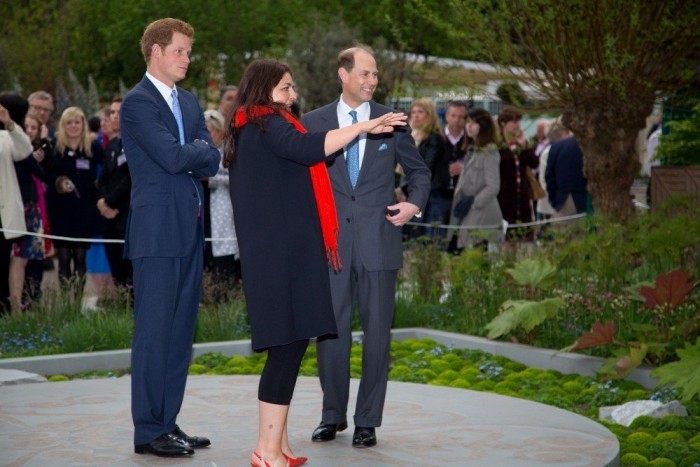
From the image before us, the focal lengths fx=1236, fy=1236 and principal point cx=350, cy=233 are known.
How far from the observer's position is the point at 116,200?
1169cm

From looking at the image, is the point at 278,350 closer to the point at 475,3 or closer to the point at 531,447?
the point at 531,447

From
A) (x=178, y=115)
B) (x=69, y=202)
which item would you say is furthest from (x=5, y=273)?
(x=178, y=115)

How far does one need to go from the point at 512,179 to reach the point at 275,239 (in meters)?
9.03

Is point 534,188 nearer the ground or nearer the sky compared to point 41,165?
nearer the ground

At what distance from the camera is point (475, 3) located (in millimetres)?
12641

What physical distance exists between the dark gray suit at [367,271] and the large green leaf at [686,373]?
1.50 metres

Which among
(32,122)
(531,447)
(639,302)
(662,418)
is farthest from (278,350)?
(32,122)

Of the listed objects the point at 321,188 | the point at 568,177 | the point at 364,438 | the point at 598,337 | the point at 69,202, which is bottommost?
the point at 364,438

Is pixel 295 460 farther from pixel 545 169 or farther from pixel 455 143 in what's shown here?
pixel 545 169

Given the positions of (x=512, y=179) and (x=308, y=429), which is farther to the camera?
(x=512, y=179)

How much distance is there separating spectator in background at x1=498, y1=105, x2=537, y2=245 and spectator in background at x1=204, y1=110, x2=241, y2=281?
359 centimetres

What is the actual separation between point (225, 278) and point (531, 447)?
553 centimetres

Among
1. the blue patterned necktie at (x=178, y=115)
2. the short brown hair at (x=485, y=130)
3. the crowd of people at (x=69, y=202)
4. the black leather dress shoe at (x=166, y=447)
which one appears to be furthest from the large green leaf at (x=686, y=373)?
the short brown hair at (x=485, y=130)

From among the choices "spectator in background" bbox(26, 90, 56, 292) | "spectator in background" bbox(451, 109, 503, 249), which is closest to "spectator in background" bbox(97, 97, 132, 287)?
"spectator in background" bbox(26, 90, 56, 292)
